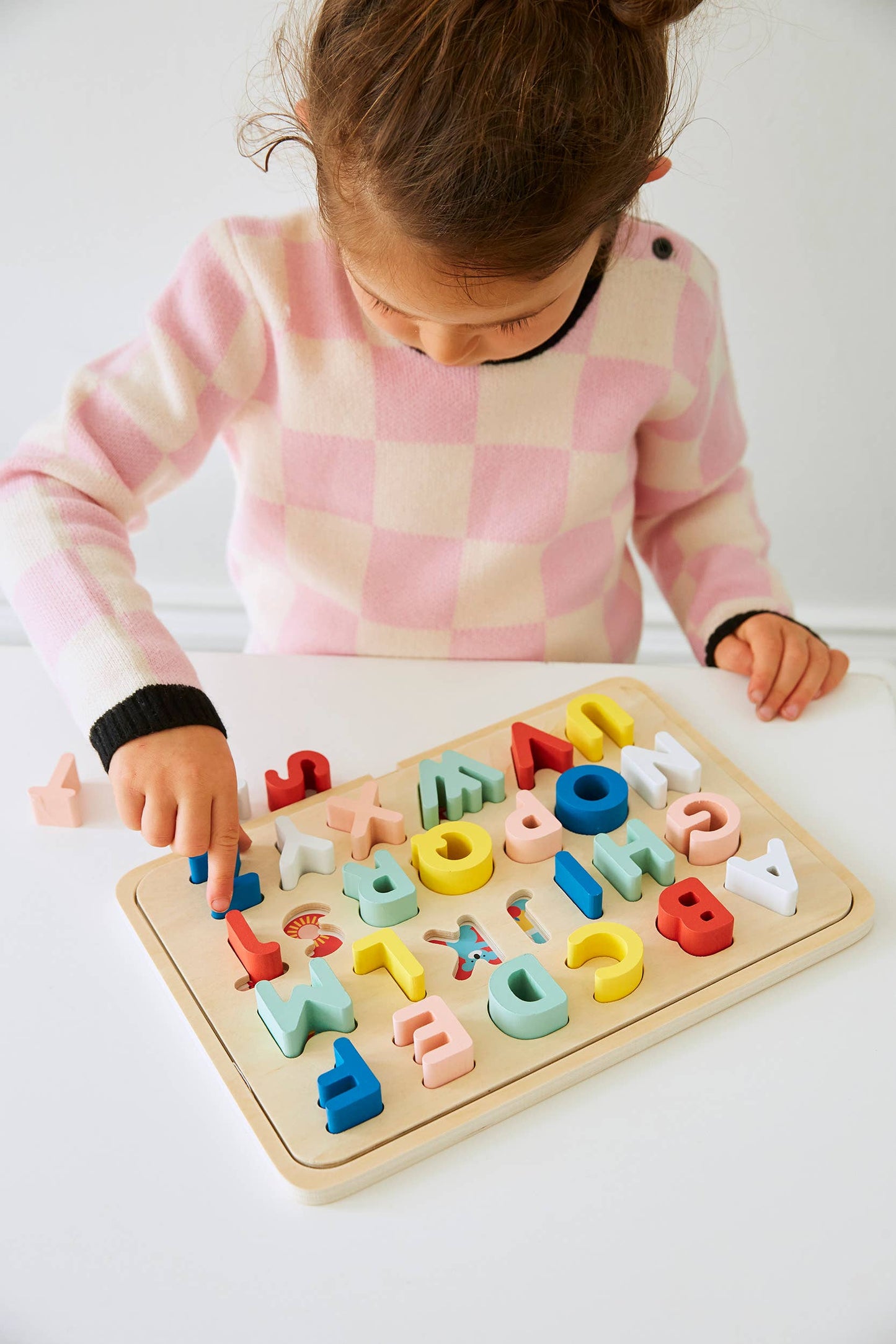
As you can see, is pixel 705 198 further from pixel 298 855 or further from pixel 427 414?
pixel 298 855

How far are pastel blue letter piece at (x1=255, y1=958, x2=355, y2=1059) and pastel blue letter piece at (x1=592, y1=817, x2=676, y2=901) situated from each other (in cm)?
14

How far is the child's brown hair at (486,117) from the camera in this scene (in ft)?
1.60

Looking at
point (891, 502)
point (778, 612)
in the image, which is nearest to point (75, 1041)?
point (778, 612)

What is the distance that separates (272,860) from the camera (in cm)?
59

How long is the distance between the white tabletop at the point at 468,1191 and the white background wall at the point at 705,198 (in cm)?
74

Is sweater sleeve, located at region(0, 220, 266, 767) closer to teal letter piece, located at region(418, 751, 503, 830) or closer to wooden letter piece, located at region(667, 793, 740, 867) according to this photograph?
teal letter piece, located at region(418, 751, 503, 830)

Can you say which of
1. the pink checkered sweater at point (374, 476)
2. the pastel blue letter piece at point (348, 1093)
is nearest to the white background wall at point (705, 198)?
the pink checkered sweater at point (374, 476)

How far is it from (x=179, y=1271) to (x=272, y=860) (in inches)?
8.1

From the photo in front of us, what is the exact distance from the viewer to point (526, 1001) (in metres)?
0.52

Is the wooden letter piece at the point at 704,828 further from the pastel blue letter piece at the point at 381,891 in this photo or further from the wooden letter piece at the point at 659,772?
the pastel blue letter piece at the point at 381,891

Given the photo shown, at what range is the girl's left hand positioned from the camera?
0.72 m

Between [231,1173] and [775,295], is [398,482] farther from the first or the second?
[775,295]

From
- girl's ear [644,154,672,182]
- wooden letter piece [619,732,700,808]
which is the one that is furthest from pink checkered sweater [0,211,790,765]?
wooden letter piece [619,732,700,808]

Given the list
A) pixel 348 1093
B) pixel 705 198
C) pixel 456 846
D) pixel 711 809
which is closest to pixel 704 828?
pixel 711 809
